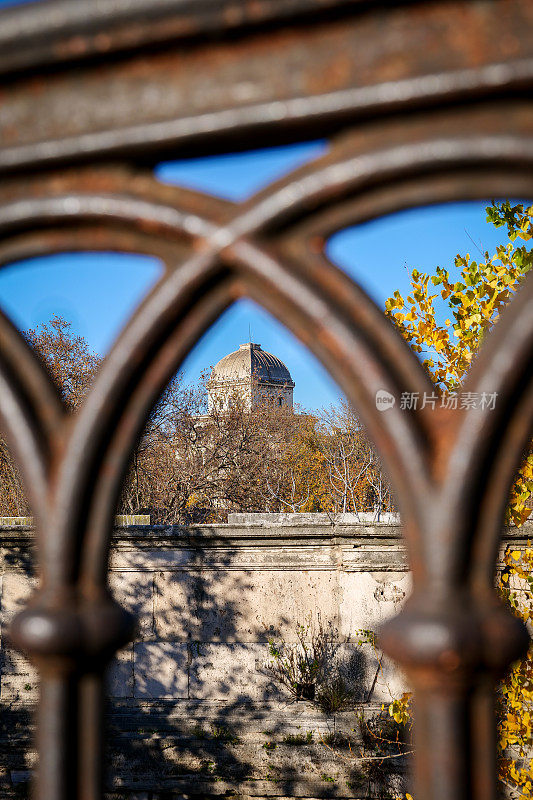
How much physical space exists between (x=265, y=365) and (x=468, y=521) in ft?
95.0

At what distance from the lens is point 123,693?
191 inches

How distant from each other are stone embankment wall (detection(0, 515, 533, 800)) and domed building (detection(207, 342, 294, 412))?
27.0 ft

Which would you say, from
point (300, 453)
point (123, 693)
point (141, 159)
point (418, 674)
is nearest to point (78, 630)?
point (418, 674)

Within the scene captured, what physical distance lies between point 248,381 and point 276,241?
16.0m

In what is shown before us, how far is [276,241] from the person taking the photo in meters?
0.44

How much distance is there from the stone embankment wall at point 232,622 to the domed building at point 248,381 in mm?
8239

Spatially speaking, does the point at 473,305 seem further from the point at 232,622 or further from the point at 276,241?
the point at 232,622

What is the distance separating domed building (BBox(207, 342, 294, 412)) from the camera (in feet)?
45.0

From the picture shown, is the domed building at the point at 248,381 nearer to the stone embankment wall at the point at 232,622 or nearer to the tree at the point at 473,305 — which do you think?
the stone embankment wall at the point at 232,622

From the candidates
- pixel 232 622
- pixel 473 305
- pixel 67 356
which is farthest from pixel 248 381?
→ pixel 473 305

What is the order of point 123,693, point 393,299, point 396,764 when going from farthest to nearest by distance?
point 123,693, point 396,764, point 393,299

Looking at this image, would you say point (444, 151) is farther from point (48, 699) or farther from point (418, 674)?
point (48, 699)

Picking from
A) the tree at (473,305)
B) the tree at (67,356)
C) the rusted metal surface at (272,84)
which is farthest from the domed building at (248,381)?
the rusted metal surface at (272,84)

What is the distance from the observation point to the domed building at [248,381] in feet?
45.0
